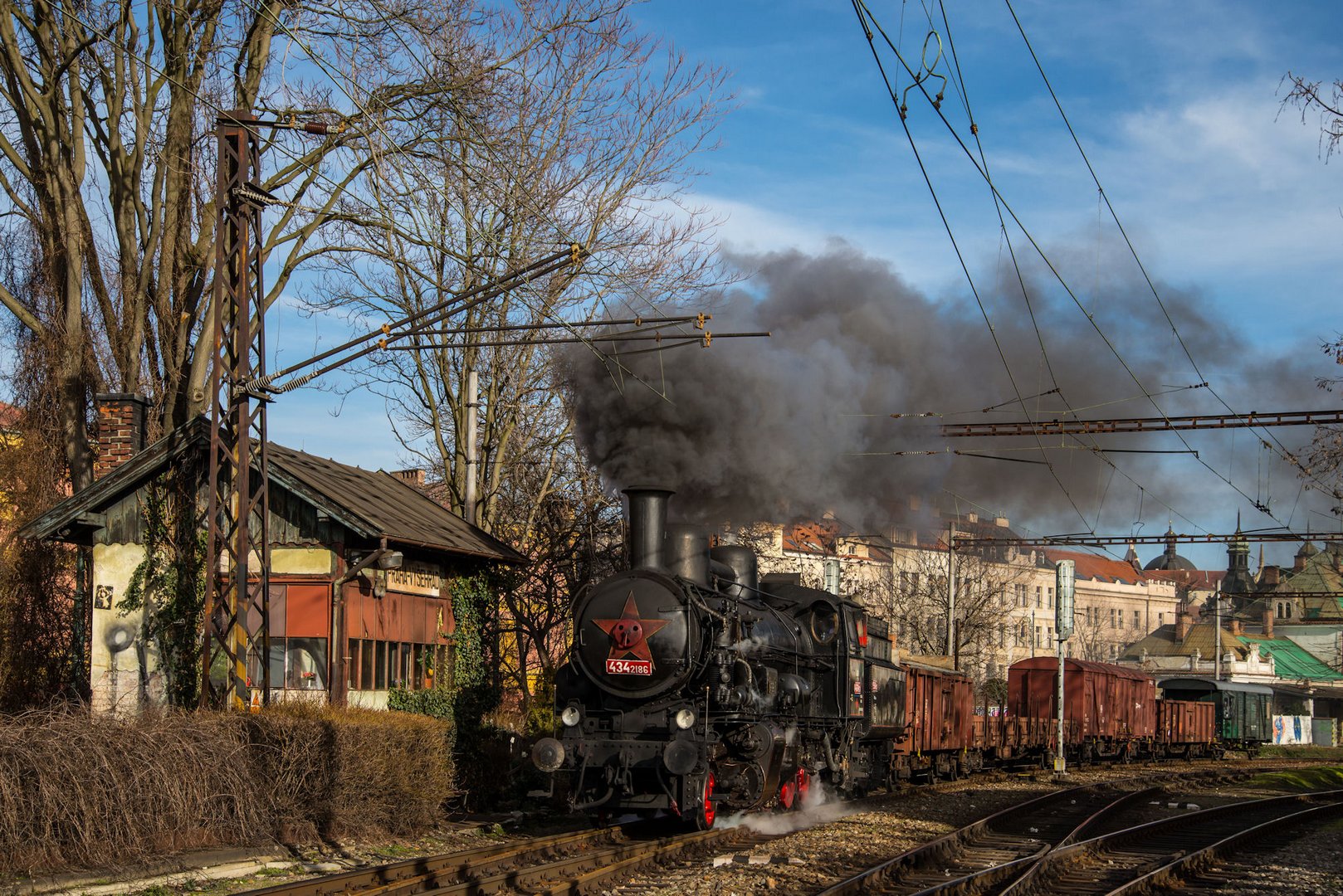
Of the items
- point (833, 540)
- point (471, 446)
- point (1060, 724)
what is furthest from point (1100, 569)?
point (471, 446)

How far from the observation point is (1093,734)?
3472cm

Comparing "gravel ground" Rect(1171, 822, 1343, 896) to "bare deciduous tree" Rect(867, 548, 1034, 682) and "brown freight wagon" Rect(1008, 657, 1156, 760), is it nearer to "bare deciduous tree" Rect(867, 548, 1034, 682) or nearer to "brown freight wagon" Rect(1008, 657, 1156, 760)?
"brown freight wagon" Rect(1008, 657, 1156, 760)

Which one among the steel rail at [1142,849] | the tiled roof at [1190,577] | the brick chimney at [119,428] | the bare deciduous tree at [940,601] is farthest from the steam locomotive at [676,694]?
the tiled roof at [1190,577]

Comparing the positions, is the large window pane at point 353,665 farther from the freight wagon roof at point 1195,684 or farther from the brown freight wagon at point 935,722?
the freight wagon roof at point 1195,684

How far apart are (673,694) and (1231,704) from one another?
132ft

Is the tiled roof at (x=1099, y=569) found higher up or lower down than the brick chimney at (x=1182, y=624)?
higher up

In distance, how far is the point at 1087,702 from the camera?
34219mm

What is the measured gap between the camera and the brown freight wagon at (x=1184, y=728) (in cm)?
4091

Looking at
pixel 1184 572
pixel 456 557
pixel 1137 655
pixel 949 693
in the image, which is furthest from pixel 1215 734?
pixel 1184 572

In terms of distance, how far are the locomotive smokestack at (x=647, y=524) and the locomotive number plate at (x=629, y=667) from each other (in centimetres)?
123

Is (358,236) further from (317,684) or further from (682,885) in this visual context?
(682,885)

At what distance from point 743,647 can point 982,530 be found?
143 ft

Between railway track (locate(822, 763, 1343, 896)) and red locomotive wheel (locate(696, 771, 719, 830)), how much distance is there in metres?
2.13

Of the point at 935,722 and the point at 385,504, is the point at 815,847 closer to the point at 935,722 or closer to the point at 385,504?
the point at 385,504
